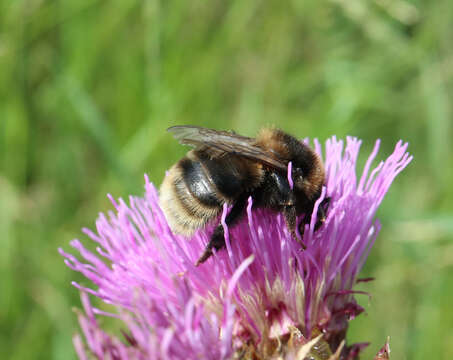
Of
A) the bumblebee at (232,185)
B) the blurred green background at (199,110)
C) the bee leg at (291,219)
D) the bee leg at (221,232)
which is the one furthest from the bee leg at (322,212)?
the blurred green background at (199,110)

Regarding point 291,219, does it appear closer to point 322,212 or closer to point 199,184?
point 322,212

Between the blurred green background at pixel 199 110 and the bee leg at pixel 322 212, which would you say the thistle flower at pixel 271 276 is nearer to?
the bee leg at pixel 322 212

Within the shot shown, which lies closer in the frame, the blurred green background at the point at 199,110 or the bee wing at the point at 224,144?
the bee wing at the point at 224,144

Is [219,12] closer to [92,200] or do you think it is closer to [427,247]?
[92,200]

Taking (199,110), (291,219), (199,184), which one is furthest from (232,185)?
(199,110)

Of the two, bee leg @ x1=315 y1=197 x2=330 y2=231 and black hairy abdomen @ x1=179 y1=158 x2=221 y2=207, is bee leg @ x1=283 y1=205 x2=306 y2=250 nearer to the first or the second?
bee leg @ x1=315 y1=197 x2=330 y2=231

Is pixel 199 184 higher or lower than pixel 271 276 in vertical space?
higher
